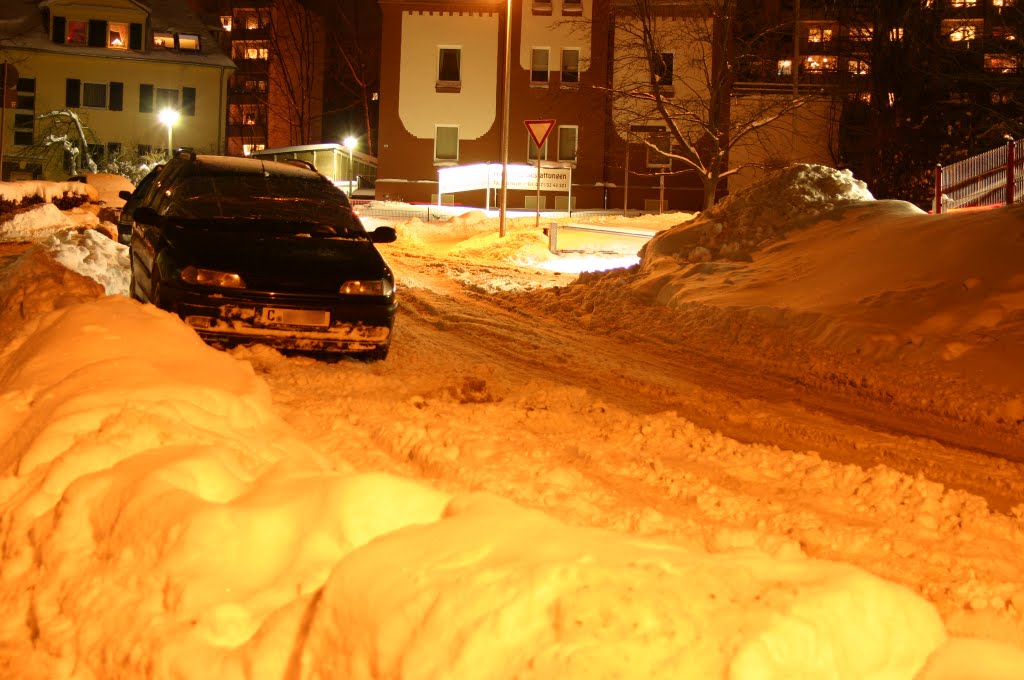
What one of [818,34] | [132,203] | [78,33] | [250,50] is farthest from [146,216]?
[250,50]

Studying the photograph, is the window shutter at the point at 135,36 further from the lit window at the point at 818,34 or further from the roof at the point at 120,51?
the lit window at the point at 818,34

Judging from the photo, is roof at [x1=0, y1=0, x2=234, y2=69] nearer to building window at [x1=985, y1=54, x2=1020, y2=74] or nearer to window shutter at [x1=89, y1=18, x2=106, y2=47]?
window shutter at [x1=89, y1=18, x2=106, y2=47]

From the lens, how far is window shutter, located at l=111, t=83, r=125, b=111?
52.8 metres

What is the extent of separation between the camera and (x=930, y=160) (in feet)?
118

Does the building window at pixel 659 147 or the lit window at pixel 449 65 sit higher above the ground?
the lit window at pixel 449 65

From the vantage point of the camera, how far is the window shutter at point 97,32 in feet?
172

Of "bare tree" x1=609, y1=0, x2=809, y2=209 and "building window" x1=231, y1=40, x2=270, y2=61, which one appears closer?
"bare tree" x1=609, y1=0, x2=809, y2=209

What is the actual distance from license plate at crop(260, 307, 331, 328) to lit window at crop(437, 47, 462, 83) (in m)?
33.0

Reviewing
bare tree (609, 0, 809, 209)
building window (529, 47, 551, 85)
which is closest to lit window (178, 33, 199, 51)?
building window (529, 47, 551, 85)

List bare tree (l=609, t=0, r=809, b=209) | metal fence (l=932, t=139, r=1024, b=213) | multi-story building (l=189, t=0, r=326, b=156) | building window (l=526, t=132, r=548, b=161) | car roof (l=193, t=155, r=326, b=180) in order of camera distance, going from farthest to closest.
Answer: multi-story building (l=189, t=0, r=326, b=156), building window (l=526, t=132, r=548, b=161), bare tree (l=609, t=0, r=809, b=209), metal fence (l=932, t=139, r=1024, b=213), car roof (l=193, t=155, r=326, b=180)

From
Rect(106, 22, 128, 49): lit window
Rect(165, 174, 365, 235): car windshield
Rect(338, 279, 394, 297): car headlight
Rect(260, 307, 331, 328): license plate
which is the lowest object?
Rect(260, 307, 331, 328): license plate

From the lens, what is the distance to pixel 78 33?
5234 cm

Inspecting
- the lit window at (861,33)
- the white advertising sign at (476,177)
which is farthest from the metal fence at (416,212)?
the lit window at (861,33)

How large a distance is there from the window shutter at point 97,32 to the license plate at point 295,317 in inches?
1952
